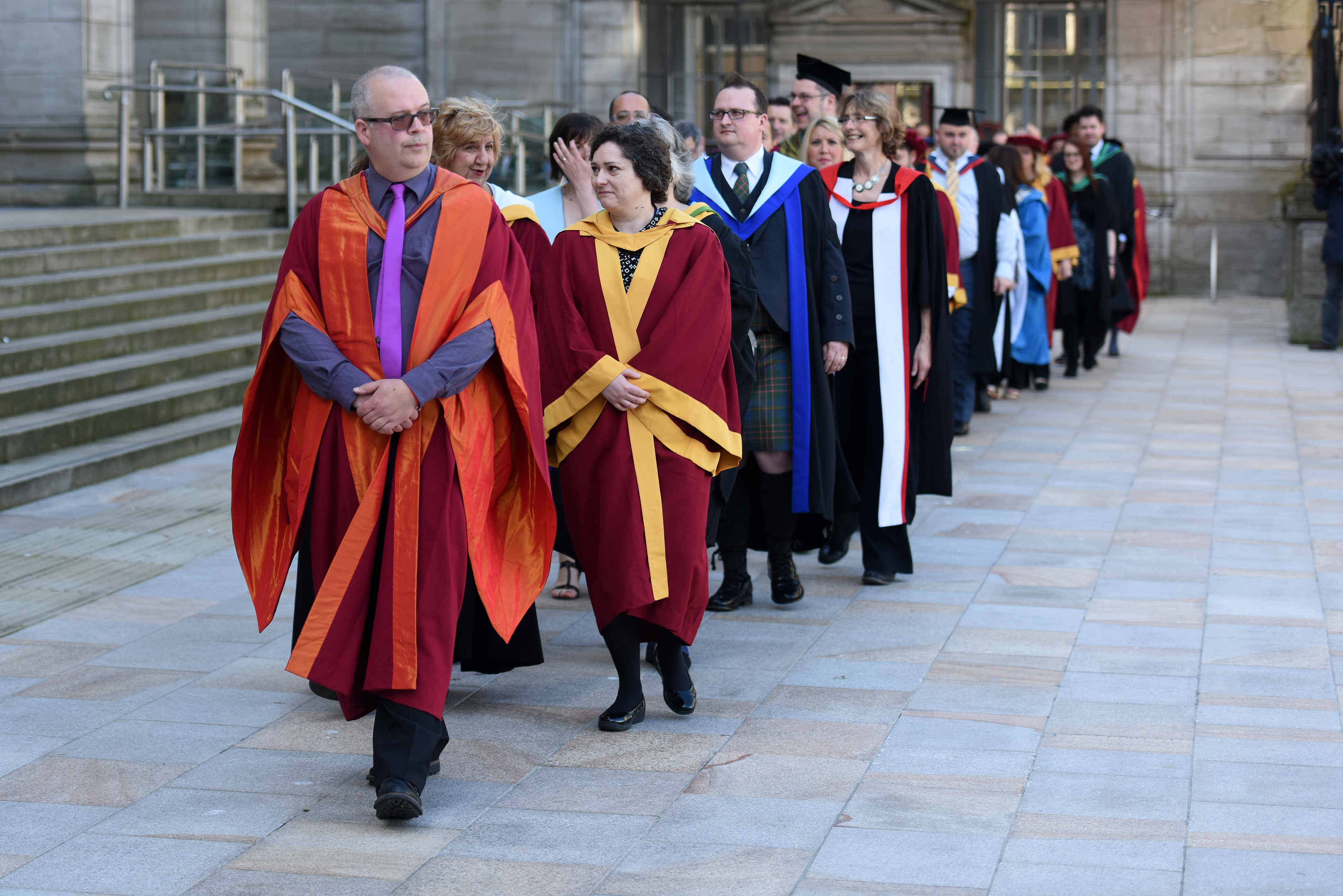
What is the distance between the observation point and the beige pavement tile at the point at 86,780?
4.32 metres

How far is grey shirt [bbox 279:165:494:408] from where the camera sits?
14.1 feet

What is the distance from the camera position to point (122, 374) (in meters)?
9.80

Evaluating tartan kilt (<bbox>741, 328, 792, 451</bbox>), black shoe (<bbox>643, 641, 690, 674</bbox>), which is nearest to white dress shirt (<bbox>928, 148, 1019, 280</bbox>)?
tartan kilt (<bbox>741, 328, 792, 451</bbox>)

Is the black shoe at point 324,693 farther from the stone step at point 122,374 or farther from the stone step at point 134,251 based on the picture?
the stone step at point 134,251

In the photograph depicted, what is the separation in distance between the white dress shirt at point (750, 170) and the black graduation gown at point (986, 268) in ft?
14.5

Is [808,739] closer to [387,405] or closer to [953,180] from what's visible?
[387,405]

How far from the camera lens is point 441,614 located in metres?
4.28

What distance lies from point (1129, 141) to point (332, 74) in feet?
32.1

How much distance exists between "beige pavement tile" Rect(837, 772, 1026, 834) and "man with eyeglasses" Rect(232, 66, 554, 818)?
1019mm

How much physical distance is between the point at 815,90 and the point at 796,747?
14.5 ft

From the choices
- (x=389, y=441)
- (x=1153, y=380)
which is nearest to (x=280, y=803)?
(x=389, y=441)

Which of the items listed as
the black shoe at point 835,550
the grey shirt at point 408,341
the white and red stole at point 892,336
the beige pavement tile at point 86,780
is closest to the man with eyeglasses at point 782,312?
the white and red stole at point 892,336

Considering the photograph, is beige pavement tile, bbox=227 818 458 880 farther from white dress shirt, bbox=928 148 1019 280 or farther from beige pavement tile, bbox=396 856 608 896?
white dress shirt, bbox=928 148 1019 280

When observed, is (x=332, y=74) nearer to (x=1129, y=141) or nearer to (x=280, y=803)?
(x=1129, y=141)
